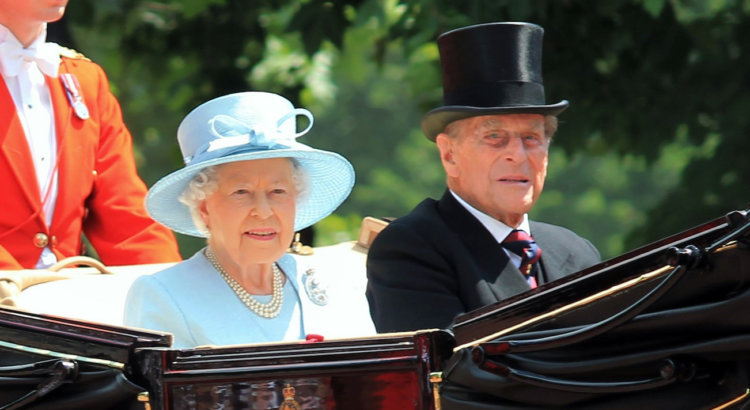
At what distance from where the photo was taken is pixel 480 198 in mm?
3592

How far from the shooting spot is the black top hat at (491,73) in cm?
357

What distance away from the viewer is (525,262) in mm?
3578

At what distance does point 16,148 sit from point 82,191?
0.24m

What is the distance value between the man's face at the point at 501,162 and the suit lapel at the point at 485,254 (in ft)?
0.19

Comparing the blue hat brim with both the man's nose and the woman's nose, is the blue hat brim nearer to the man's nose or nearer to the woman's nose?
the woman's nose

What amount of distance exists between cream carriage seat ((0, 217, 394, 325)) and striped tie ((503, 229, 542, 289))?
428mm

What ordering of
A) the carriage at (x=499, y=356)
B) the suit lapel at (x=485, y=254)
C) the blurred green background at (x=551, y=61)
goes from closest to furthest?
the carriage at (x=499, y=356), the suit lapel at (x=485, y=254), the blurred green background at (x=551, y=61)

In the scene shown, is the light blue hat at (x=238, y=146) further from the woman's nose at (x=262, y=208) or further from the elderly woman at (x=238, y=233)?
the woman's nose at (x=262, y=208)

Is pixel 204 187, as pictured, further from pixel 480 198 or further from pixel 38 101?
pixel 38 101

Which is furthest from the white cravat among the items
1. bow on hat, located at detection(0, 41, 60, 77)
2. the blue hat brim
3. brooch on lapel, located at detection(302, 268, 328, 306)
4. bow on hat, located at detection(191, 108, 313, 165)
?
brooch on lapel, located at detection(302, 268, 328, 306)

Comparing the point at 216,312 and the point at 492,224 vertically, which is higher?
the point at 492,224

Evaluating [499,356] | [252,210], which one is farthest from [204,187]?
[499,356]

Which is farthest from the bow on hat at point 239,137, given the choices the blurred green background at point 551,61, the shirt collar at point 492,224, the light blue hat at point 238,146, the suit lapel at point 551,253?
the blurred green background at point 551,61

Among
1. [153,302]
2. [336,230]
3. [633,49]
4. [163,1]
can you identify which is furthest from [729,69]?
[153,302]
